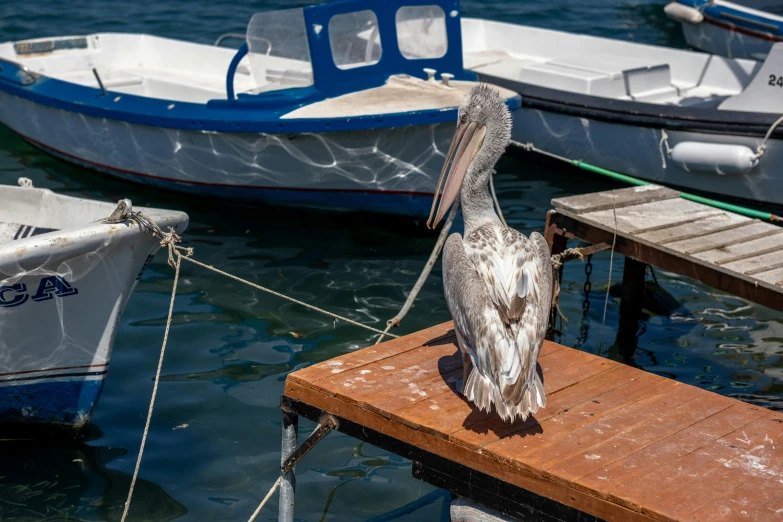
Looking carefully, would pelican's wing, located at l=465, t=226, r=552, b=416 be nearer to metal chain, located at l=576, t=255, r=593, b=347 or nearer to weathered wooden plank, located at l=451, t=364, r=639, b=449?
weathered wooden plank, located at l=451, t=364, r=639, b=449

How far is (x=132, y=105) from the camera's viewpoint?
1062 cm

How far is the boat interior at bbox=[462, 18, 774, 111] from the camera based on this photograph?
40.4ft

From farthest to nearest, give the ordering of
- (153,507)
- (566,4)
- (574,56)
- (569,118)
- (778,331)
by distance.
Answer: (566,4)
(574,56)
(569,118)
(778,331)
(153,507)

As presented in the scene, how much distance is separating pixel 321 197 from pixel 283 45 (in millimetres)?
1691

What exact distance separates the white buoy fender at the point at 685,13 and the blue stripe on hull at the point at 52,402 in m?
11.3

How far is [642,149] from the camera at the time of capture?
11336 millimetres

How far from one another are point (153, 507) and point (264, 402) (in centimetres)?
138

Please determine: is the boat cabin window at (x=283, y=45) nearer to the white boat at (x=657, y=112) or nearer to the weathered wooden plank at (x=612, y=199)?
the white boat at (x=657, y=112)

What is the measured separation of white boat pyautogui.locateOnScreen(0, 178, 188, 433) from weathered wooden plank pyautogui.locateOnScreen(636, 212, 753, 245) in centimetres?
340

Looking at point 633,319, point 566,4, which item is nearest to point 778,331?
point 633,319

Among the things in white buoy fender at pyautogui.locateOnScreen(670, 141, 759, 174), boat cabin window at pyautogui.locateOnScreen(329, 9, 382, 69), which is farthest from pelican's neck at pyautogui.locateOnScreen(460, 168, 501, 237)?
white buoy fender at pyautogui.locateOnScreen(670, 141, 759, 174)

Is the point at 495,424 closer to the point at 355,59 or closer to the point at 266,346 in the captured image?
the point at 266,346

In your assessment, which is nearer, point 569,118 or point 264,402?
point 264,402

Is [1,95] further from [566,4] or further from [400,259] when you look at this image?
[566,4]
